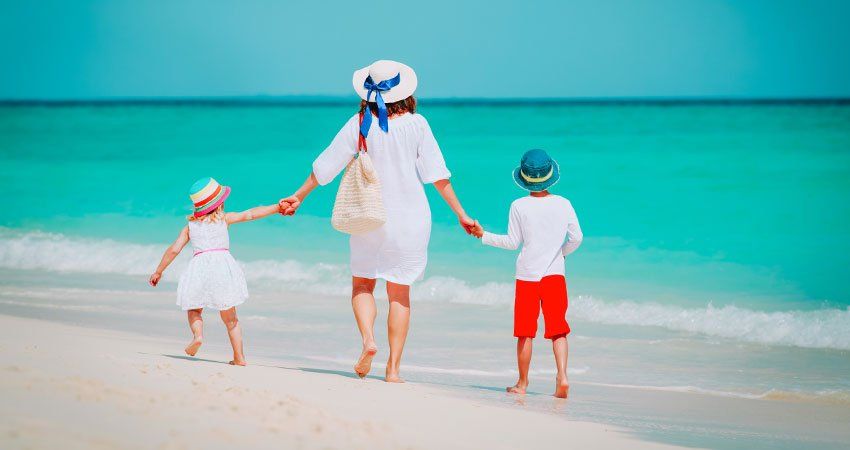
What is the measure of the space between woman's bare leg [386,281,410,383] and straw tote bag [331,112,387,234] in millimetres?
310

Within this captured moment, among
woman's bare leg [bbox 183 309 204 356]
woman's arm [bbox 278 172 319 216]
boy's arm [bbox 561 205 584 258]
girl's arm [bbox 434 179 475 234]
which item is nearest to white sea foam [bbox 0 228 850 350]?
boy's arm [bbox 561 205 584 258]

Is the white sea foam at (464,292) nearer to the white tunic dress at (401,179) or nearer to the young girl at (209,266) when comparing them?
the white tunic dress at (401,179)

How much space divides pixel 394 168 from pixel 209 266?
1.01 meters

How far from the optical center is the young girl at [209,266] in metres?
4.93

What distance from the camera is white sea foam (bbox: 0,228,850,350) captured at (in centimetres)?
700

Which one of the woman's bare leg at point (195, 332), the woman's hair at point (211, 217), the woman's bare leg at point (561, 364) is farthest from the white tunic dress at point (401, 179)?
the woman's bare leg at point (195, 332)

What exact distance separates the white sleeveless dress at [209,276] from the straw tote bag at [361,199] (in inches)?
25.3

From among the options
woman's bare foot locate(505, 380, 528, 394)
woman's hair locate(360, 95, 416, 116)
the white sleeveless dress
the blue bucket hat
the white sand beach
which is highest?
woman's hair locate(360, 95, 416, 116)

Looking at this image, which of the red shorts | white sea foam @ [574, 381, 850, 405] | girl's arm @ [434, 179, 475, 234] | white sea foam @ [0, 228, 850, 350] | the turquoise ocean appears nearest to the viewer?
girl's arm @ [434, 179, 475, 234]

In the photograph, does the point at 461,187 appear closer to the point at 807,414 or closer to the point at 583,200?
the point at 583,200

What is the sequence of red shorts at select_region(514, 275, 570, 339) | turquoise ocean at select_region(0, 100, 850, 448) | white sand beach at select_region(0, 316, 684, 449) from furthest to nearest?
turquoise ocean at select_region(0, 100, 850, 448) → red shorts at select_region(514, 275, 570, 339) → white sand beach at select_region(0, 316, 684, 449)

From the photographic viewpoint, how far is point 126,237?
39.2ft

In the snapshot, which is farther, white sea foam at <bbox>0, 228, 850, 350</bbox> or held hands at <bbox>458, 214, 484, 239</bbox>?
white sea foam at <bbox>0, 228, 850, 350</bbox>

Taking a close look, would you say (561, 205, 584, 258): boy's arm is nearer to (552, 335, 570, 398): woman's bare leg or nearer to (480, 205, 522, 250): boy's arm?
(480, 205, 522, 250): boy's arm
